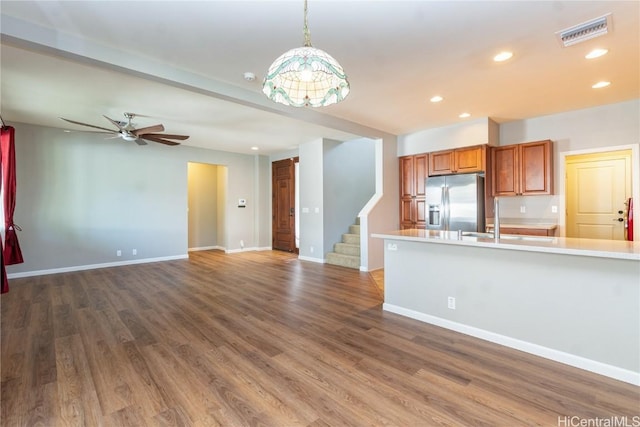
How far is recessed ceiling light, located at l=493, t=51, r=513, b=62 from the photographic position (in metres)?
2.86

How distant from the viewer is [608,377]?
2.12 m

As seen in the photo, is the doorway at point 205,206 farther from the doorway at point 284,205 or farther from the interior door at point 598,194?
the interior door at point 598,194

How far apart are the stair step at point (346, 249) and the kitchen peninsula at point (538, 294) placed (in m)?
2.91

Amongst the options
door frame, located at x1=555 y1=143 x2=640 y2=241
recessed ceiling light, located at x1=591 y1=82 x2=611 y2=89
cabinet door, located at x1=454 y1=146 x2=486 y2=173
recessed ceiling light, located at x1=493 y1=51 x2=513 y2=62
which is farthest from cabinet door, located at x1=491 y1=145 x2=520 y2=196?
recessed ceiling light, located at x1=493 y1=51 x2=513 y2=62

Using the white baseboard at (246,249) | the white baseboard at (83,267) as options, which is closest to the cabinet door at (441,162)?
the white baseboard at (246,249)

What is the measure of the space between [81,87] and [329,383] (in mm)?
4274

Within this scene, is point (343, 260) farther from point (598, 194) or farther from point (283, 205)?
point (598, 194)

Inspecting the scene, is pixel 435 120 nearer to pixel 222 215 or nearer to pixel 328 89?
pixel 328 89

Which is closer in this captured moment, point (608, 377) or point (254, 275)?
point (608, 377)

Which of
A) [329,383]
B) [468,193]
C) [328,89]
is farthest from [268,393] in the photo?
[468,193]

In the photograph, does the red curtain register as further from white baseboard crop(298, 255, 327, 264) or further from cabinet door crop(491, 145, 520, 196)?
cabinet door crop(491, 145, 520, 196)

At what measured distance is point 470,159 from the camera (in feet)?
16.8

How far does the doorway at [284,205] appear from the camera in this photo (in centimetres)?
793

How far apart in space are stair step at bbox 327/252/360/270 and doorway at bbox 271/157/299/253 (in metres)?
1.69
